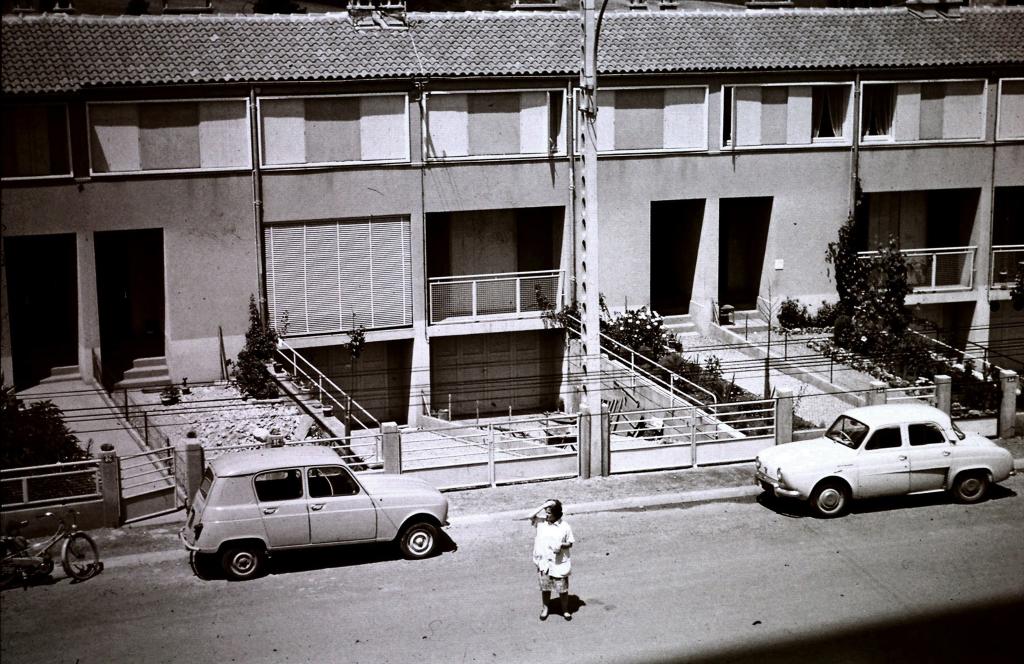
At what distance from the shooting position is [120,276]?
25.5 metres

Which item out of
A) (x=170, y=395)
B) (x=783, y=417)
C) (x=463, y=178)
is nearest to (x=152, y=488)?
(x=170, y=395)

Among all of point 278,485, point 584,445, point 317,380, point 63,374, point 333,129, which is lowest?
point 584,445

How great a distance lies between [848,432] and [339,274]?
504 inches

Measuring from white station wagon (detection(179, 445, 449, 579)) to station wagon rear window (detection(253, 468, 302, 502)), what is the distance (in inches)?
0.5

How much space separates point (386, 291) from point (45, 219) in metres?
7.72

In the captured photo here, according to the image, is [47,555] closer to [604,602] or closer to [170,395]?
[604,602]

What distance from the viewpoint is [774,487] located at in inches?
701

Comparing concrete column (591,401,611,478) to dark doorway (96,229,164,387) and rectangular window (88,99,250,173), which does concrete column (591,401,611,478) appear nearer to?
rectangular window (88,99,250,173)

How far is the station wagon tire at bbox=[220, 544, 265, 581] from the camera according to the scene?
15164 mm

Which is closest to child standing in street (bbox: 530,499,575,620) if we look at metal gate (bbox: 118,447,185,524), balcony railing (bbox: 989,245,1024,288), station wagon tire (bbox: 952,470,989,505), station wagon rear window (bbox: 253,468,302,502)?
station wagon rear window (bbox: 253,468,302,502)

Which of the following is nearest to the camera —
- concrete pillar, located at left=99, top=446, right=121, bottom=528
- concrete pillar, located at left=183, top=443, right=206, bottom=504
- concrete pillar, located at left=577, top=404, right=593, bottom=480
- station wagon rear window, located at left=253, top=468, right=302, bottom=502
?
station wagon rear window, located at left=253, top=468, right=302, bottom=502

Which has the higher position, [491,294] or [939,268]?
[939,268]

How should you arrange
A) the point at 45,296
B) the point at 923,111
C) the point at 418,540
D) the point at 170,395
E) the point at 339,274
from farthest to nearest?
1. the point at 923,111
2. the point at 339,274
3. the point at 45,296
4. the point at 170,395
5. the point at 418,540

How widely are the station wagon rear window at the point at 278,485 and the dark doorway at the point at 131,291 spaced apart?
1107cm
